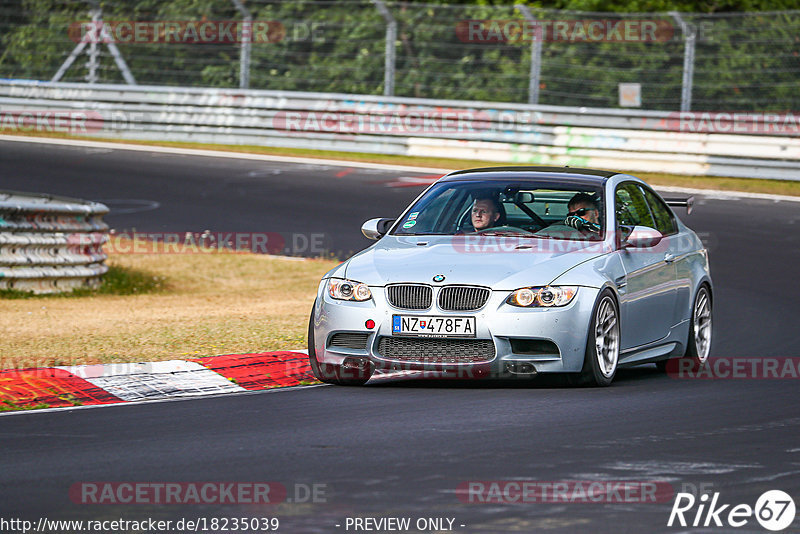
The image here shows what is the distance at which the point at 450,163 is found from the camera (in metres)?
25.3

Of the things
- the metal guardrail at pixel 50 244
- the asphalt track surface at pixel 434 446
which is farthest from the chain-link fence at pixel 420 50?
the asphalt track surface at pixel 434 446

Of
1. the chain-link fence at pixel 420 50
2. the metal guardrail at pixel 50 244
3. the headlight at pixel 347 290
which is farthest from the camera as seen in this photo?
the chain-link fence at pixel 420 50

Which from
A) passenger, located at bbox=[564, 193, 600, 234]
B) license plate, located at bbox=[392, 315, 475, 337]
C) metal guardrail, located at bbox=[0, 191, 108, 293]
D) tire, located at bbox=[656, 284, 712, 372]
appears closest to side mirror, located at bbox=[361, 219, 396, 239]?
passenger, located at bbox=[564, 193, 600, 234]

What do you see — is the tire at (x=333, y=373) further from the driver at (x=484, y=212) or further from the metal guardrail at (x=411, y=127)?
the metal guardrail at (x=411, y=127)

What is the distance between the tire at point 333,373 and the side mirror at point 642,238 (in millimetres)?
2032

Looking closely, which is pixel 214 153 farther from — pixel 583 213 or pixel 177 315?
pixel 583 213

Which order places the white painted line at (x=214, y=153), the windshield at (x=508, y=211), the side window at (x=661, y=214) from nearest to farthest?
the windshield at (x=508, y=211)
the side window at (x=661, y=214)
the white painted line at (x=214, y=153)

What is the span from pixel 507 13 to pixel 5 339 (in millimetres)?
17396

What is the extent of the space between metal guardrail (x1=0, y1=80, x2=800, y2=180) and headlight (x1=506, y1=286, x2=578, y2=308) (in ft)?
48.7

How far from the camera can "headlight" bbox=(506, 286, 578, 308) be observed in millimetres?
8445

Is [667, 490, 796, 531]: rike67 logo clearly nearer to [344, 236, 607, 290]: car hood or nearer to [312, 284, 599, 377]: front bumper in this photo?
[312, 284, 599, 377]: front bumper

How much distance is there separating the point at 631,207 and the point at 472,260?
1.86 m

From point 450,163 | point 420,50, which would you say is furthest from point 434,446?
point 420,50

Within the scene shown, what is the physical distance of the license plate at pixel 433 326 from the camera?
331 inches
